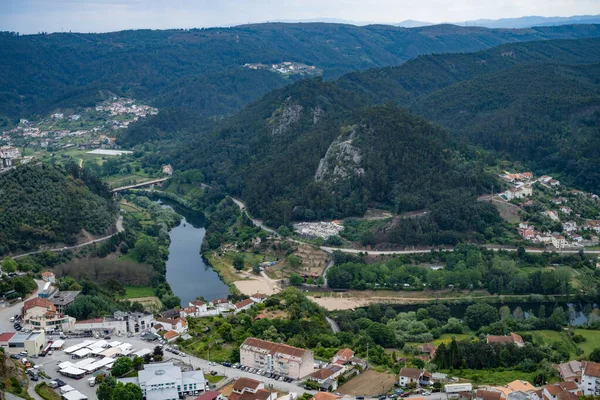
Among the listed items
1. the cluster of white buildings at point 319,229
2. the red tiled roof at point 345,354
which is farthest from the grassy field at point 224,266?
the red tiled roof at point 345,354

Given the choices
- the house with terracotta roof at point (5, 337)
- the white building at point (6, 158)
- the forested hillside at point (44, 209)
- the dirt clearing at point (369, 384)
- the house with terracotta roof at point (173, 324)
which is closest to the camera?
the dirt clearing at point (369, 384)

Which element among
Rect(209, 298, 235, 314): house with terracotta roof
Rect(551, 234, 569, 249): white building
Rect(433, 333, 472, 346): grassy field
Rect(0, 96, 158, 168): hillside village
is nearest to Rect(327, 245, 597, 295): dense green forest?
Rect(551, 234, 569, 249): white building

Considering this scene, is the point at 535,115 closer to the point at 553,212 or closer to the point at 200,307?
the point at 553,212

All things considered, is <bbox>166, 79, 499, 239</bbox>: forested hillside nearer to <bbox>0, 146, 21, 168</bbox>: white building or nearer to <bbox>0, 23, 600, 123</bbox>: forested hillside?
<bbox>0, 146, 21, 168</bbox>: white building

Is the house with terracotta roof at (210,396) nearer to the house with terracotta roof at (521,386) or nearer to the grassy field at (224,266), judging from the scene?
the house with terracotta roof at (521,386)

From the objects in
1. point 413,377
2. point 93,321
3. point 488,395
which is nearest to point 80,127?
point 93,321

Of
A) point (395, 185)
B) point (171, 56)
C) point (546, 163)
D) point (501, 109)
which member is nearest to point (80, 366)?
point (395, 185)

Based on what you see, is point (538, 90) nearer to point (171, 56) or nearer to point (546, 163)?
point (546, 163)
